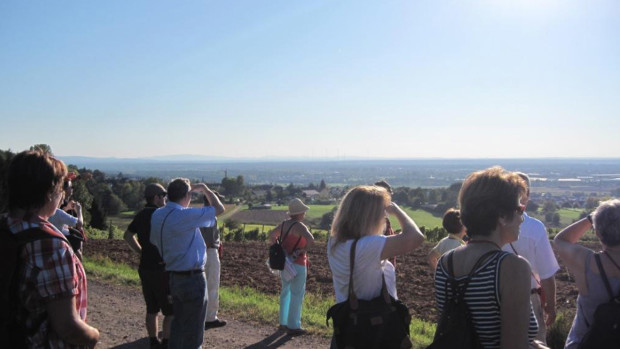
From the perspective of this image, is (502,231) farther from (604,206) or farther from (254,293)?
(254,293)

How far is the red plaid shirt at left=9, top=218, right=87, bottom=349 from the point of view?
2.12 meters

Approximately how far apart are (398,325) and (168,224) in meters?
2.41

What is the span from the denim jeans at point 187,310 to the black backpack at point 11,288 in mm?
2280

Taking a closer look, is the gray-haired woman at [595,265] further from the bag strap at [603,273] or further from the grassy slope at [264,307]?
the grassy slope at [264,307]

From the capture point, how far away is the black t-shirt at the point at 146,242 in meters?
5.06

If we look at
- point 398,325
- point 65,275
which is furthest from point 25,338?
point 398,325

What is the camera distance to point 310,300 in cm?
852

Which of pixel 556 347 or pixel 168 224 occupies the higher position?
pixel 168 224

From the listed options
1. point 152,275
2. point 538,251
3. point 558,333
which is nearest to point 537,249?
point 538,251

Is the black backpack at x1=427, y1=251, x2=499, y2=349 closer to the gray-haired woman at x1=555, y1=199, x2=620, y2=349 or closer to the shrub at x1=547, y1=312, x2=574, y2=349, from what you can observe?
the gray-haired woman at x1=555, y1=199, x2=620, y2=349

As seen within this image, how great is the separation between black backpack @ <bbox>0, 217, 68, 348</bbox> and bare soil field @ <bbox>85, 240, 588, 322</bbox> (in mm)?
7175

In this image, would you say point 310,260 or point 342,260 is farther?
point 310,260

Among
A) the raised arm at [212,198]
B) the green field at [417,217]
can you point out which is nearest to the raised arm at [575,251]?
the raised arm at [212,198]

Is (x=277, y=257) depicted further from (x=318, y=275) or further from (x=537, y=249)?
(x=318, y=275)
